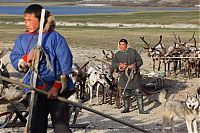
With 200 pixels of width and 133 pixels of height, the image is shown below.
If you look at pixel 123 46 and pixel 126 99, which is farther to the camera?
pixel 126 99

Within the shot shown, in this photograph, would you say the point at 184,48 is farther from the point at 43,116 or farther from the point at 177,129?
the point at 43,116

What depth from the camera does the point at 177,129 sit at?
10.9 meters

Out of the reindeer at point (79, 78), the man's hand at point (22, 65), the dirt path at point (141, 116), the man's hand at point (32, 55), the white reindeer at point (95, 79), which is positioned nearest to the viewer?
the man's hand at point (32, 55)

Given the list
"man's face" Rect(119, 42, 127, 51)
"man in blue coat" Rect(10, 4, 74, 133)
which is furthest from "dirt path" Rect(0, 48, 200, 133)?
"man in blue coat" Rect(10, 4, 74, 133)

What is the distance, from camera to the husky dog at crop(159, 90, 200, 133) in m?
10.3

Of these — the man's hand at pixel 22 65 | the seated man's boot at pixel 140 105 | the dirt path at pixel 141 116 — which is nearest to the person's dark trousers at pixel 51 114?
the man's hand at pixel 22 65

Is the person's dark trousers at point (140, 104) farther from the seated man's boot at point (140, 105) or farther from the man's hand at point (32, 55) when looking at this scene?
the man's hand at point (32, 55)

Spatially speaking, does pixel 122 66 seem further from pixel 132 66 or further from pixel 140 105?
pixel 140 105

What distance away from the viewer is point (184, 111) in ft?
34.2

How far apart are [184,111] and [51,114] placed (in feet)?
14.0

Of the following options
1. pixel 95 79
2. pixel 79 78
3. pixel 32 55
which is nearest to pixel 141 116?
pixel 95 79

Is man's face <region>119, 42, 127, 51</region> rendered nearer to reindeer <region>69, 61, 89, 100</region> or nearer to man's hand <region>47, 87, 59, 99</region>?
reindeer <region>69, 61, 89, 100</region>

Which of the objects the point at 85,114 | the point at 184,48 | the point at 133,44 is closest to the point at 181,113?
the point at 85,114

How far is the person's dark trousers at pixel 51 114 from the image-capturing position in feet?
21.5
